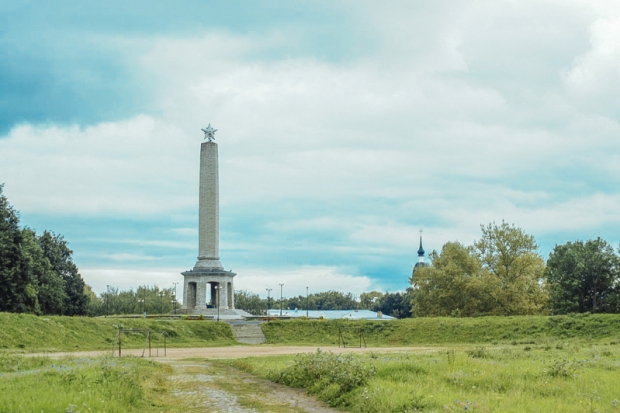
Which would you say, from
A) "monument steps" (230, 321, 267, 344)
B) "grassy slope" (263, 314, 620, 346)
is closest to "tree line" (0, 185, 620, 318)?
"grassy slope" (263, 314, 620, 346)

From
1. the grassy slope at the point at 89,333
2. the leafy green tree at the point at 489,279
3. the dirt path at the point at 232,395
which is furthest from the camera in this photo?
the leafy green tree at the point at 489,279

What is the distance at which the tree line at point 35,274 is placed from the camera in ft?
172

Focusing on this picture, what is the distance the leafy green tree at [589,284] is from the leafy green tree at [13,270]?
2230 inches

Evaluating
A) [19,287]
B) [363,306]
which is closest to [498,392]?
[19,287]

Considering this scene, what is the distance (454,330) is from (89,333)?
29134mm

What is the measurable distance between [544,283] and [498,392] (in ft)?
177

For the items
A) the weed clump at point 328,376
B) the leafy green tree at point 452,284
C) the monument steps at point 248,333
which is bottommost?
the monument steps at point 248,333

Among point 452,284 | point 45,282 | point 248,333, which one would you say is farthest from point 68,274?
point 452,284

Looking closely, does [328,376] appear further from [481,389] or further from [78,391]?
[78,391]

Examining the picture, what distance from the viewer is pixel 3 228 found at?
53.0 metres

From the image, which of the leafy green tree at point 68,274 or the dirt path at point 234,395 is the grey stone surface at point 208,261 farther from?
the dirt path at point 234,395

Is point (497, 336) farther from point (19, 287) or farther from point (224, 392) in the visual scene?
point (19, 287)

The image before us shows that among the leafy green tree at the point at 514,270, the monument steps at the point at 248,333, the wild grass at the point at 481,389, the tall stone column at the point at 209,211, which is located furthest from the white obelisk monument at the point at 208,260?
the wild grass at the point at 481,389

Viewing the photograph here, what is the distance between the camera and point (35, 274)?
61125mm
